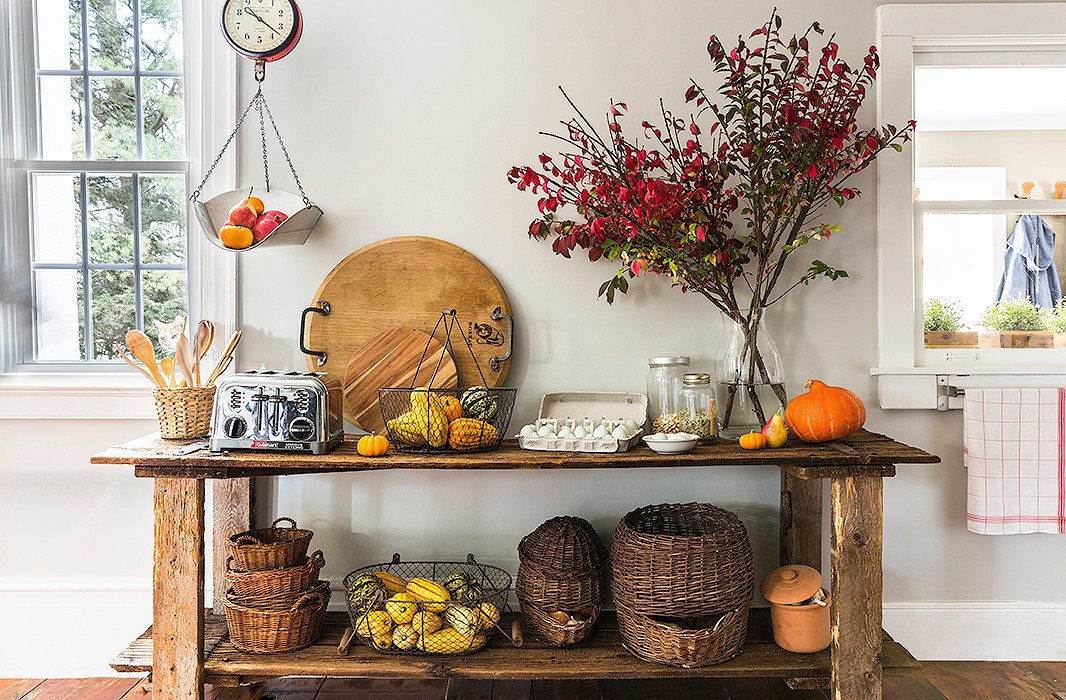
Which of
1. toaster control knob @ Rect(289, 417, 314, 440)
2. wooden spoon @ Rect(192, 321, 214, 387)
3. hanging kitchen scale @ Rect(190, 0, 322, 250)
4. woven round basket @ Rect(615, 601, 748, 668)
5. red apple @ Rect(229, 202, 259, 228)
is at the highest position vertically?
hanging kitchen scale @ Rect(190, 0, 322, 250)

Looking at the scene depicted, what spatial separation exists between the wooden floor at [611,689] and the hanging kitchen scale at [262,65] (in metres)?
1.44

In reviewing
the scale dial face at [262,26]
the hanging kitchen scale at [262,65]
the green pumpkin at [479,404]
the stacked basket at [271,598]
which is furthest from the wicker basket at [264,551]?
the scale dial face at [262,26]

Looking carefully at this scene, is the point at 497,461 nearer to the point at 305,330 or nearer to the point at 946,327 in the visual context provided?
the point at 305,330

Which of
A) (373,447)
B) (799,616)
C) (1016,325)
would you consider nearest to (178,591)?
(373,447)

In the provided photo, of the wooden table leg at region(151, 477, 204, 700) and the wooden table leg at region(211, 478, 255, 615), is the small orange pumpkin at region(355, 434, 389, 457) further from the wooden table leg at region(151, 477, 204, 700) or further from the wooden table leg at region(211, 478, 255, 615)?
the wooden table leg at region(211, 478, 255, 615)

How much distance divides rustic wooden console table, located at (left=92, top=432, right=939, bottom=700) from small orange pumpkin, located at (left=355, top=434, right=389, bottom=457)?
0.11 feet

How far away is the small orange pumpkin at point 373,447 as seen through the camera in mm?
2217

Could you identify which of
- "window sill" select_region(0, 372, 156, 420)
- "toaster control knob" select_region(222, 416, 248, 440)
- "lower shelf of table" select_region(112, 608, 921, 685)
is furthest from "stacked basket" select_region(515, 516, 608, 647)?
"window sill" select_region(0, 372, 156, 420)

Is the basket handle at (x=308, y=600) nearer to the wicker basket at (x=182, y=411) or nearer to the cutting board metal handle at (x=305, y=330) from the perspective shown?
the wicker basket at (x=182, y=411)

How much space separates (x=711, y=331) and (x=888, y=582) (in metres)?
1.06

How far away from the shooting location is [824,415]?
229cm

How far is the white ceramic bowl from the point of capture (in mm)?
2229

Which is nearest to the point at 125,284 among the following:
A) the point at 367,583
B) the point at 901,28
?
the point at 367,583

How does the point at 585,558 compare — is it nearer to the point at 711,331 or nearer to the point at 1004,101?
the point at 711,331
